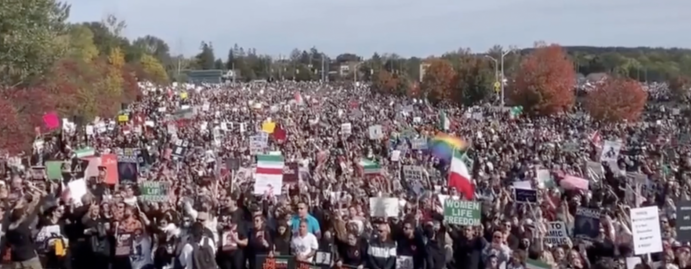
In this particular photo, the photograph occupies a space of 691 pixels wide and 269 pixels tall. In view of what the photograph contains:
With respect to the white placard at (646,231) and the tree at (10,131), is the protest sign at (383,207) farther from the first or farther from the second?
the tree at (10,131)

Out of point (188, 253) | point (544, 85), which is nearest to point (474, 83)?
point (544, 85)

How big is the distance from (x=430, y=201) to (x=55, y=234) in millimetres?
5869

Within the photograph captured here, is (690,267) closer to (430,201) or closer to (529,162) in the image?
(430,201)

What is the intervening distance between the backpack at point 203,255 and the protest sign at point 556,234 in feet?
13.5

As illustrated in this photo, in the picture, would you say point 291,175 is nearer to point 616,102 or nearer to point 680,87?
point 616,102

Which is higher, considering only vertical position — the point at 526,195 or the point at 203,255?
the point at 526,195

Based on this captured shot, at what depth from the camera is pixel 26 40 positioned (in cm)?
3144

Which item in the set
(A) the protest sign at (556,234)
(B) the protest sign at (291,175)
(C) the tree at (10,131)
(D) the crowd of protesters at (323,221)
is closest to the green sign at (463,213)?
(D) the crowd of protesters at (323,221)

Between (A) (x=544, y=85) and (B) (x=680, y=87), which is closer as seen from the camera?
(A) (x=544, y=85)

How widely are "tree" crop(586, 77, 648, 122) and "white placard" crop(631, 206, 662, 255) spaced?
5740cm

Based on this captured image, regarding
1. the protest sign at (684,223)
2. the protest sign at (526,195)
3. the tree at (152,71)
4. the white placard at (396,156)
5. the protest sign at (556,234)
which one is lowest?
the white placard at (396,156)

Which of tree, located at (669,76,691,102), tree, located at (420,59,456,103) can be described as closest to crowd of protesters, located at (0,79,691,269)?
tree, located at (420,59,456,103)

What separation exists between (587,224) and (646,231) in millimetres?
1915

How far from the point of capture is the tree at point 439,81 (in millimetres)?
97312
